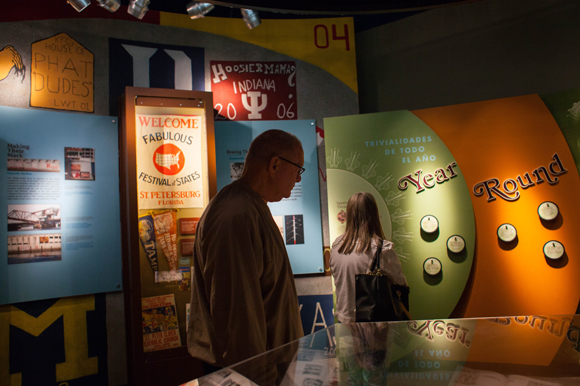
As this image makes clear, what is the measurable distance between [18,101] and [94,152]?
Result: 2.46 feet

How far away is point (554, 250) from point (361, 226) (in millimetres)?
1952

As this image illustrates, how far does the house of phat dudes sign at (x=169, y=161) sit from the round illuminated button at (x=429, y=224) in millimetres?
2063

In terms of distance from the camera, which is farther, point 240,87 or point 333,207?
point 240,87

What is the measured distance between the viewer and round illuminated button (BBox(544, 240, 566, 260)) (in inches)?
129

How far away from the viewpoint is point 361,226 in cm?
256

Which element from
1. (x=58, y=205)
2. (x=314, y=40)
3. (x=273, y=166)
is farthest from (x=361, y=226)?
(x=58, y=205)

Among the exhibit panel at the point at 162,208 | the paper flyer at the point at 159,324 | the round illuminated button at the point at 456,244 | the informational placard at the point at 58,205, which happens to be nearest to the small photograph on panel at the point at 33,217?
the informational placard at the point at 58,205

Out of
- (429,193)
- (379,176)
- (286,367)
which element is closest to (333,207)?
(379,176)

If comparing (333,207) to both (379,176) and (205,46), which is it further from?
(205,46)

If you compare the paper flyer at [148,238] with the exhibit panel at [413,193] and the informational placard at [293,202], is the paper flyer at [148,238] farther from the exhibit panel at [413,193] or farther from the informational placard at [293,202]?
the exhibit panel at [413,193]

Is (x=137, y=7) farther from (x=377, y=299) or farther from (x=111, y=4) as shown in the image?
(x=377, y=299)

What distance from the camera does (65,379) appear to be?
3322 millimetres

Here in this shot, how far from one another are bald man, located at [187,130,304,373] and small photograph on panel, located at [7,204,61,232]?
258cm

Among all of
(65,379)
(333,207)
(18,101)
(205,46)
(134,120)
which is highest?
(205,46)
